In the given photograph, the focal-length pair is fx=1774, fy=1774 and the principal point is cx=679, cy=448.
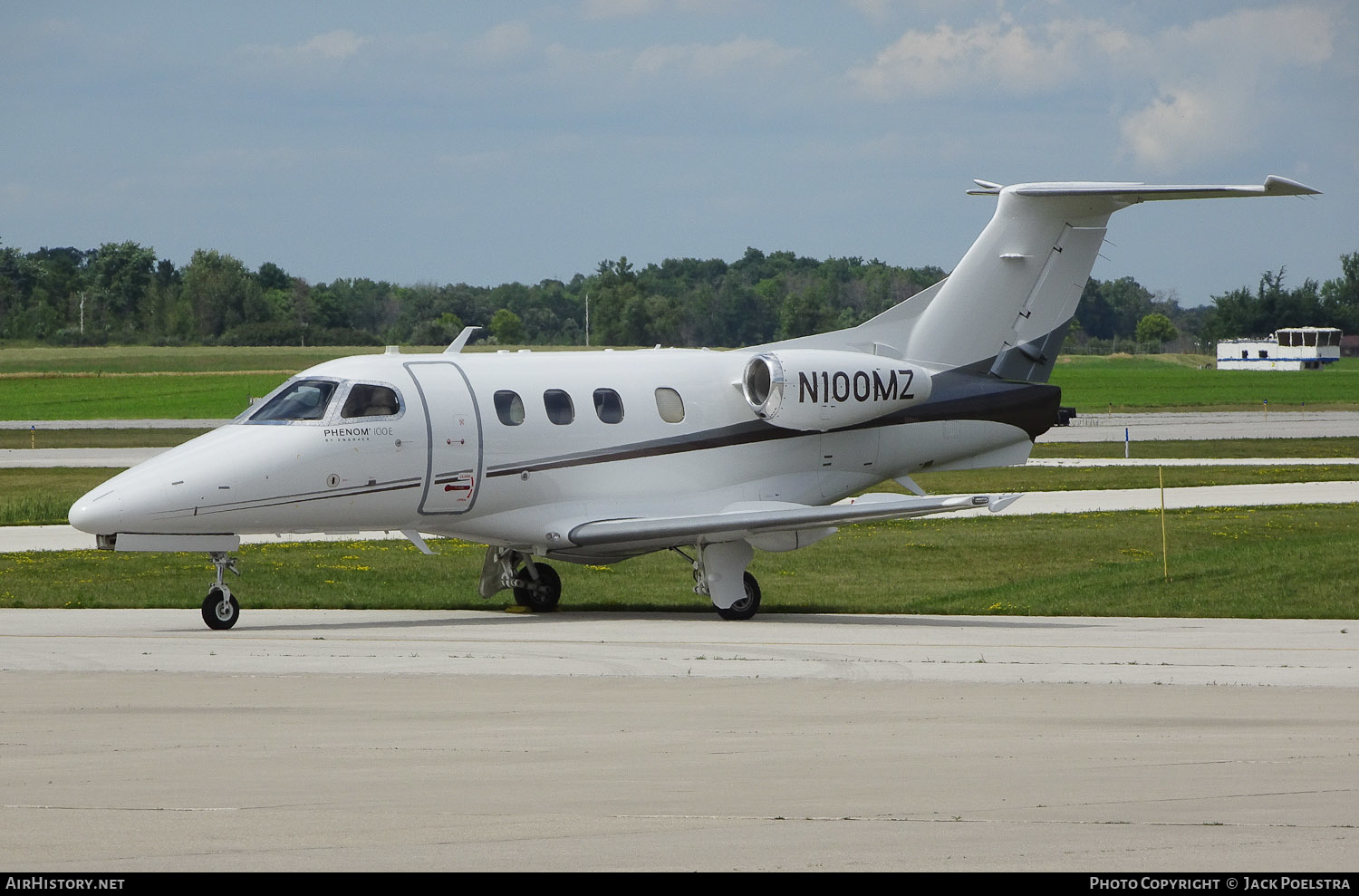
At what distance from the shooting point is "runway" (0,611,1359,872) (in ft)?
29.3

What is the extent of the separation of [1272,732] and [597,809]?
5402mm

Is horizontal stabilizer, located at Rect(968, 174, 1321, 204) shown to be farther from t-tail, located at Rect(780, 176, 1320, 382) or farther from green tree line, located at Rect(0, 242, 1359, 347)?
green tree line, located at Rect(0, 242, 1359, 347)

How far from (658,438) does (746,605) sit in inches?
92.0

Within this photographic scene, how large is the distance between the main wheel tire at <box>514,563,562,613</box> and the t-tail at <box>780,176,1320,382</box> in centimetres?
452

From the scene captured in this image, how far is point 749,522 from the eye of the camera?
→ 20.7 meters

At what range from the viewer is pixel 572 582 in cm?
2598

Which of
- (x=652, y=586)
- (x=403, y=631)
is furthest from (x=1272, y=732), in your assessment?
(x=652, y=586)

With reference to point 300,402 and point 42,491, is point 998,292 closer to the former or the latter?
point 300,402

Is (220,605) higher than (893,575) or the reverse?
higher

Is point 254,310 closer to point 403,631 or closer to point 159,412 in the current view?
point 159,412

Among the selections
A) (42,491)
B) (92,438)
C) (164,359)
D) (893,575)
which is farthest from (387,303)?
(893,575)

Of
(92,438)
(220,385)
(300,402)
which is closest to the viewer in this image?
(300,402)

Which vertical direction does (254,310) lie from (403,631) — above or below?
above
